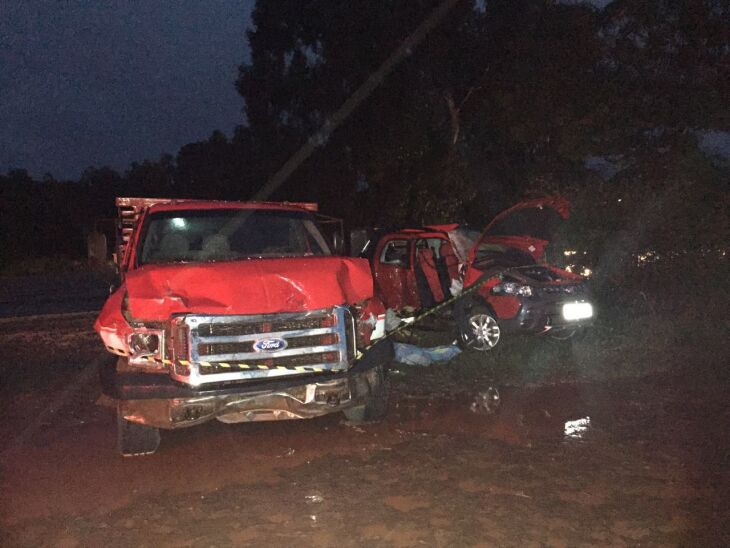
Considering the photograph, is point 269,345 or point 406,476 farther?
point 269,345

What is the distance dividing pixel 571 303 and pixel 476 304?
4.16ft

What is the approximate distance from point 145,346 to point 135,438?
0.89 metres

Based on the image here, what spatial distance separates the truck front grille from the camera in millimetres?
5148

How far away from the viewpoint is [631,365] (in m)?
8.72

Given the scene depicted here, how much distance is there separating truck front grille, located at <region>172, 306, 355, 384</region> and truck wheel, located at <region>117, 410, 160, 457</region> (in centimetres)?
77

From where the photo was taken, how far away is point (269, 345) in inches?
211

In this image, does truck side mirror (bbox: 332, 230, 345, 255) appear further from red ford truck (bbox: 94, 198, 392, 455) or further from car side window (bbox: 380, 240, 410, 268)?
car side window (bbox: 380, 240, 410, 268)

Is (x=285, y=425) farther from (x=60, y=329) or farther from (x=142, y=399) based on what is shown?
(x=60, y=329)

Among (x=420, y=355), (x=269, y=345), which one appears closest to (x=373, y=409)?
(x=269, y=345)

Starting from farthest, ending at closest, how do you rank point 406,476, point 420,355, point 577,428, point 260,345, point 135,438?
point 420,355 < point 577,428 < point 135,438 < point 260,345 < point 406,476

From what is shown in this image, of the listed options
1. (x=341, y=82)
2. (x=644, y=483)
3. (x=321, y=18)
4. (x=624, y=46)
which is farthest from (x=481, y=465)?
(x=321, y=18)

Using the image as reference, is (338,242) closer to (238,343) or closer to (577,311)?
(238,343)

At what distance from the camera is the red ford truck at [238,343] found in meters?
5.15

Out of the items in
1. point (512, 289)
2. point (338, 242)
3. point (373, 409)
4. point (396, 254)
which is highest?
point (338, 242)
